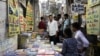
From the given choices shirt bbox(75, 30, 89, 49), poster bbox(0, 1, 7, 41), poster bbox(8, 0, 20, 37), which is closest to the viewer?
poster bbox(0, 1, 7, 41)

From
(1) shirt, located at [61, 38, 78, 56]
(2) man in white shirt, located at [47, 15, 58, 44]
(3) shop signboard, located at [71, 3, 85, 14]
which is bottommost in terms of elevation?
(1) shirt, located at [61, 38, 78, 56]

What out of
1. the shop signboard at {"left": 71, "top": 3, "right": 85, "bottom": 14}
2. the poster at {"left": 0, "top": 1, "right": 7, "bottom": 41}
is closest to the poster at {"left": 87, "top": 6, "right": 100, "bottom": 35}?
the poster at {"left": 0, "top": 1, "right": 7, "bottom": 41}

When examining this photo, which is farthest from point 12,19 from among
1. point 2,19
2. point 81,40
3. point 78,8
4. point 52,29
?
point 52,29

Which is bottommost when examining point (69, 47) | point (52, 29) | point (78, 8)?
point (69, 47)

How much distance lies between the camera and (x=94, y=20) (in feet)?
21.6

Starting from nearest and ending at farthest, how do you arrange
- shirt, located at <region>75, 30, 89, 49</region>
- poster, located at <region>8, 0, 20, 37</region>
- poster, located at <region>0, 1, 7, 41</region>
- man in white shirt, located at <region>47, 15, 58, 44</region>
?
poster, located at <region>0, 1, 7, 41</region> < poster, located at <region>8, 0, 20, 37</region> < shirt, located at <region>75, 30, 89, 49</region> < man in white shirt, located at <region>47, 15, 58, 44</region>

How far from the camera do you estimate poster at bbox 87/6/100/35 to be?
248 inches

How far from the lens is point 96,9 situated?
640 cm

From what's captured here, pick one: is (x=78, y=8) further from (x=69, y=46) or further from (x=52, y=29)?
(x=69, y=46)

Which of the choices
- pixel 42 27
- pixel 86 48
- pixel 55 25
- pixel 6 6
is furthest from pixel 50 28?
pixel 6 6

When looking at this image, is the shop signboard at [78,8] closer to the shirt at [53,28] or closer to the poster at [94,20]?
the shirt at [53,28]

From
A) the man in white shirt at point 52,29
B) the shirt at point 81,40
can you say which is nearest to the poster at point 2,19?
the shirt at point 81,40

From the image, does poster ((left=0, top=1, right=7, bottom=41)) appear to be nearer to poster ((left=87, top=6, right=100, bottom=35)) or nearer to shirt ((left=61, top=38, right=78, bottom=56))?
shirt ((left=61, top=38, right=78, bottom=56))

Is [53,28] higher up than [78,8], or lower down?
lower down
